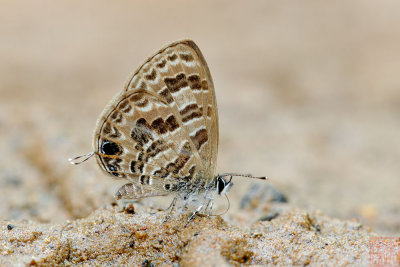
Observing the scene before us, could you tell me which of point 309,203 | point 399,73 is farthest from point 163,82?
point 399,73

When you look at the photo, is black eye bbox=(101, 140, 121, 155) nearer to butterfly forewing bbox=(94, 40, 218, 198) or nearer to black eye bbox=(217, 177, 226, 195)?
butterfly forewing bbox=(94, 40, 218, 198)

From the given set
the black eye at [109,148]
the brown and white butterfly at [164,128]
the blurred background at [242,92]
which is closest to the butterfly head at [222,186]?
the brown and white butterfly at [164,128]

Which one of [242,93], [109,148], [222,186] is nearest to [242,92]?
[242,93]

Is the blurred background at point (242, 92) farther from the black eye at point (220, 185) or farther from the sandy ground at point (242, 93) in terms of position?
the black eye at point (220, 185)

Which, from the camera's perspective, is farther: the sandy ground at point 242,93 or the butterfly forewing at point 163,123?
the sandy ground at point 242,93

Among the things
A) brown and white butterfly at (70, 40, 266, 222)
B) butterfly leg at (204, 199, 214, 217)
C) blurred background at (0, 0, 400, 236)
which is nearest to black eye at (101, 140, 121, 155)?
brown and white butterfly at (70, 40, 266, 222)

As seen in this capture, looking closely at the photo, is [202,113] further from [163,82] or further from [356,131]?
[356,131]

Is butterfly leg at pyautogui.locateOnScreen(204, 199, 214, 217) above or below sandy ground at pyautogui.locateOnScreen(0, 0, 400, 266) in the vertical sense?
below
